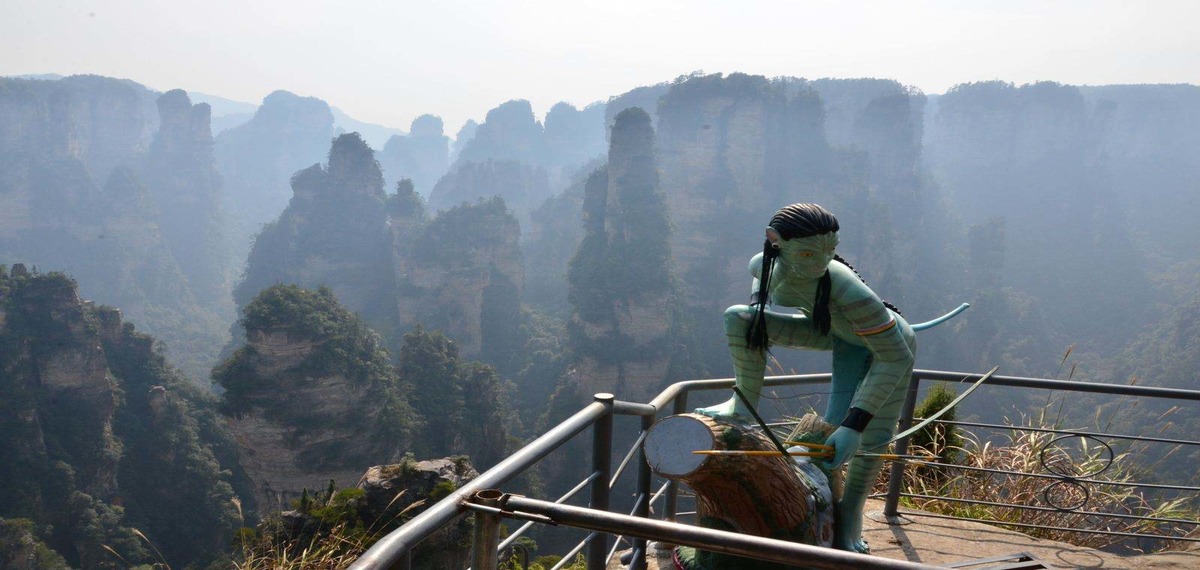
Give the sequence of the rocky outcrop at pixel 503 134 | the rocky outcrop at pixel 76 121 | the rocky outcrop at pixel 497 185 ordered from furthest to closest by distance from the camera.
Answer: the rocky outcrop at pixel 503 134, the rocky outcrop at pixel 497 185, the rocky outcrop at pixel 76 121

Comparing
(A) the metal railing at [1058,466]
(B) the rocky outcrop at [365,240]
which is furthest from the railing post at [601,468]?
(B) the rocky outcrop at [365,240]

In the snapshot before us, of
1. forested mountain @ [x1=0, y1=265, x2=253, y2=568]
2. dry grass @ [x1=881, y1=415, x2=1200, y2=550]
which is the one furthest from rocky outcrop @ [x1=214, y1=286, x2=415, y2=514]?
dry grass @ [x1=881, y1=415, x2=1200, y2=550]

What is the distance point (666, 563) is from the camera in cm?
270

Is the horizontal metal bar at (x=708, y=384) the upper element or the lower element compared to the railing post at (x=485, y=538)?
lower

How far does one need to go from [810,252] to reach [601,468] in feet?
3.34

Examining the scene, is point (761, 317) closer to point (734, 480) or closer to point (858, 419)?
point (858, 419)

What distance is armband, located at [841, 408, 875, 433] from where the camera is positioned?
7.45 feet

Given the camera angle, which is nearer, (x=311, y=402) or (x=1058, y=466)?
(x=1058, y=466)

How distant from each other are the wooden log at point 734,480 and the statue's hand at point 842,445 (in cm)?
15

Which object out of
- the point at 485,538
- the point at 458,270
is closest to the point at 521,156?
the point at 458,270

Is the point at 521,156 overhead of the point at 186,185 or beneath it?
overhead

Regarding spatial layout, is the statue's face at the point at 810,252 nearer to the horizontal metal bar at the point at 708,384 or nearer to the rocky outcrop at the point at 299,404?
the horizontal metal bar at the point at 708,384

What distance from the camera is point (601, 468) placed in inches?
86.7

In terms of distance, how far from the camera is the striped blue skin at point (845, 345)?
2.33m
